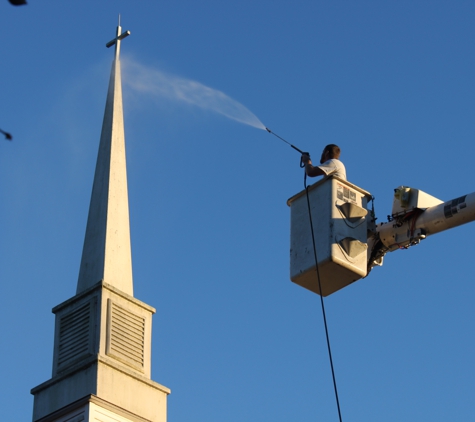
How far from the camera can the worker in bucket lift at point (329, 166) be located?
16.4m

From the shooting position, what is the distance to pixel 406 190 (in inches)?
703

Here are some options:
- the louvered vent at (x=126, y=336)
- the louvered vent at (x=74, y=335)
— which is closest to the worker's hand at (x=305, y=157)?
the louvered vent at (x=126, y=336)

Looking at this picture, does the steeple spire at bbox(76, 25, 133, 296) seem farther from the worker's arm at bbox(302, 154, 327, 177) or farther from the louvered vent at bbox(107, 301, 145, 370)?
the worker's arm at bbox(302, 154, 327, 177)

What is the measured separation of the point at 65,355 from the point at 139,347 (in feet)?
5.68

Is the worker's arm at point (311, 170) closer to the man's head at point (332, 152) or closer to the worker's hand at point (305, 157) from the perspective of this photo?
the worker's hand at point (305, 157)

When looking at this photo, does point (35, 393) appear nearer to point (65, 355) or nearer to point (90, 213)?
point (65, 355)

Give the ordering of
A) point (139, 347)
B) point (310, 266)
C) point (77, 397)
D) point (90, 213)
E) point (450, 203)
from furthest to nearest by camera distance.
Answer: point (90, 213) < point (139, 347) < point (77, 397) < point (450, 203) < point (310, 266)

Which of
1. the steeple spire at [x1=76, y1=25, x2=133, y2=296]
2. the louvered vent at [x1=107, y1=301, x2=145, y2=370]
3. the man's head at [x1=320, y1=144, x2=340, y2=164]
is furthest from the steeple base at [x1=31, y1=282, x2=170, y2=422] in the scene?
the man's head at [x1=320, y1=144, x2=340, y2=164]

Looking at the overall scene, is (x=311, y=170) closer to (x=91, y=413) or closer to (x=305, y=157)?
(x=305, y=157)

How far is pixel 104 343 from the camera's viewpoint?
2383 cm

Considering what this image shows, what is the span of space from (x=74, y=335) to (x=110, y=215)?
12.3 feet

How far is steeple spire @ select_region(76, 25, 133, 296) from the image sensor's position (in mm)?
25767

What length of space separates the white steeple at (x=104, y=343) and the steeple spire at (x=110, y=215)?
29 millimetres

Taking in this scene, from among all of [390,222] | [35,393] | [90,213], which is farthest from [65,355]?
[390,222]
